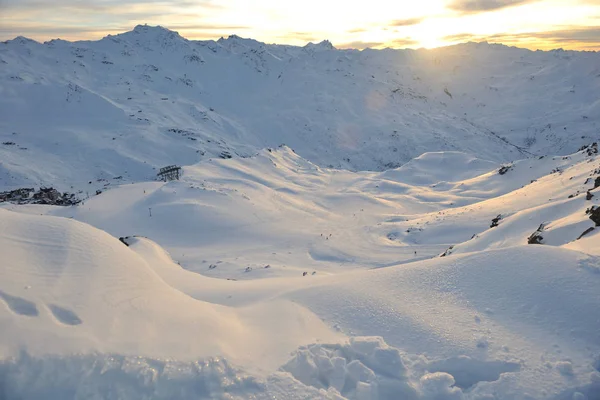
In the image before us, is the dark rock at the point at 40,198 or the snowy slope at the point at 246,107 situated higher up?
the snowy slope at the point at 246,107

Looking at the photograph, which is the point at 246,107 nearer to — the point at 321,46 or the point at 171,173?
the point at 321,46

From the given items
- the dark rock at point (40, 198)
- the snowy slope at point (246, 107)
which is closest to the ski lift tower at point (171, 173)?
the dark rock at point (40, 198)

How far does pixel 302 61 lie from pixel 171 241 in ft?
379

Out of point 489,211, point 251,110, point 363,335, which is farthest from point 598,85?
point 363,335

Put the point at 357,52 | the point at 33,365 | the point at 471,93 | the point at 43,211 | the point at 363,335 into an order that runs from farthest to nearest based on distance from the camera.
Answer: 1. the point at 357,52
2. the point at 471,93
3. the point at 43,211
4. the point at 363,335
5. the point at 33,365

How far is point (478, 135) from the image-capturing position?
91.8m

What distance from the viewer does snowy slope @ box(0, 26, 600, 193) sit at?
56.6 metres

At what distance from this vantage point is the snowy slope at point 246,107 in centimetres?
5659

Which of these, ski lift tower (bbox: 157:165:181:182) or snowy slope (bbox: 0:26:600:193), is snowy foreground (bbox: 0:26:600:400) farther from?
ski lift tower (bbox: 157:165:181:182)

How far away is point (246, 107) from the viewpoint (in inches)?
3912

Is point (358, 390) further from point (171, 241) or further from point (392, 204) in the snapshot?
point (392, 204)

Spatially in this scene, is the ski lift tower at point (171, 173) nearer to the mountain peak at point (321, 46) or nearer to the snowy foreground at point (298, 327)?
the snowy foreground at point (298, 327)

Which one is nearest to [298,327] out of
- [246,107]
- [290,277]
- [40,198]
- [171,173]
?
[290,277]

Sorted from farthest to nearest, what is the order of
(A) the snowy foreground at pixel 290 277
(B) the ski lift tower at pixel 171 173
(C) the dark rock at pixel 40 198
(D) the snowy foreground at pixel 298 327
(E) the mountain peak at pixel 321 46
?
(E) the mountain peak at pixel 321 46 < (B) the ski lift tower at pixel 171 173 < (C) the dark rock at pixel 40 198 < (A) the snowy foreground at pixel 290 277 < (D) the snowy foreground at pixel 298 327
